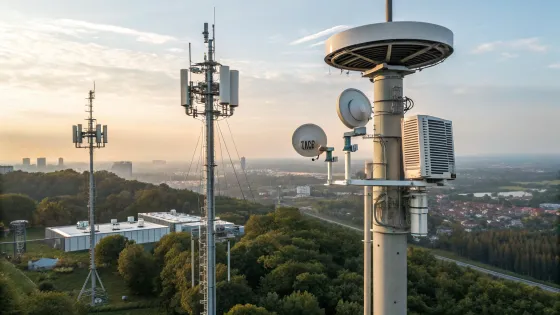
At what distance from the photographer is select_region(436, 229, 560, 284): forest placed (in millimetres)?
43000

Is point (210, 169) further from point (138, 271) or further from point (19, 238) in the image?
point (19, 238)

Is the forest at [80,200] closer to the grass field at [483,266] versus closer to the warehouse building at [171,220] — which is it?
the warehouse building at [171,220]

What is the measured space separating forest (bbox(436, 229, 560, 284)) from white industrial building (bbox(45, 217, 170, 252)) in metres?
38.5

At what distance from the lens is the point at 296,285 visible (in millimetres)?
20312

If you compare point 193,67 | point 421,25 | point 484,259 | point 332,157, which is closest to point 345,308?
point 332,157

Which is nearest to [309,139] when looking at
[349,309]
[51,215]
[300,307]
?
[300,307]

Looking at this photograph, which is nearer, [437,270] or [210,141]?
[210,141]

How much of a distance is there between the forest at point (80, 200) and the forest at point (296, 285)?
22809mm

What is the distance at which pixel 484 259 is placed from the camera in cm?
5056

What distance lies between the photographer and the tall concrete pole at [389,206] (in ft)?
28.3

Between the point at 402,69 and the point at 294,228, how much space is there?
Result: 2775 cm

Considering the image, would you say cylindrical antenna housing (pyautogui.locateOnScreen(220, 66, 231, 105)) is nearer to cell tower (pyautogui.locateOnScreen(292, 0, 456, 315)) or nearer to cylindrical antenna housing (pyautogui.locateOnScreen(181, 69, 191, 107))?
cylindrical antenna housing (pyautogui.locateOnScreen(181, 69, 191, 107))

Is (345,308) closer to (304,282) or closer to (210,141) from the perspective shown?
(304,282)

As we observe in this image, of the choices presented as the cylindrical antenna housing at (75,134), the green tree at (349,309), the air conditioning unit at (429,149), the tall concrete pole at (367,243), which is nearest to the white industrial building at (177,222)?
the cylindrical antenna housing at (75,134)
